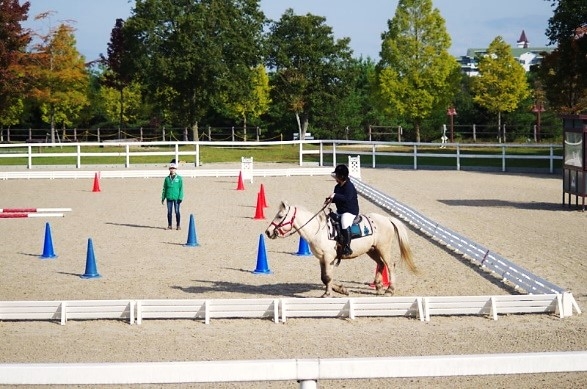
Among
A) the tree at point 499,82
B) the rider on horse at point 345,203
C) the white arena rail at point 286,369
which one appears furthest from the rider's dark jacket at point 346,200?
the tree at point 499,82

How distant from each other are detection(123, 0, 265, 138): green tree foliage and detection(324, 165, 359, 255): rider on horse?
48506mm

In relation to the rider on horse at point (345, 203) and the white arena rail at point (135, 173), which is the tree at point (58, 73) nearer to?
the white arena rail at point (135, 173)

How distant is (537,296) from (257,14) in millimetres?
59660

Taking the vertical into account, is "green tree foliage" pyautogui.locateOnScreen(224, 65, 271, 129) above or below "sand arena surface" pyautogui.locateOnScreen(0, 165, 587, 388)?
above

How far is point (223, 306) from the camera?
12.9 m

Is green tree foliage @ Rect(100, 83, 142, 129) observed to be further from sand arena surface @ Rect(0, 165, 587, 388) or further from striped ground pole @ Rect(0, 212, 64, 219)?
striped ground pole @ Rect(0, 212, 64, 219)

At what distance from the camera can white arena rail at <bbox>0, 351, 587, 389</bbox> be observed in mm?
4586

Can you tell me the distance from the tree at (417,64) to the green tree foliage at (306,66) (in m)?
8.99

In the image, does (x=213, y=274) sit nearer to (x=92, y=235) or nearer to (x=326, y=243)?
(x=326, y=243)


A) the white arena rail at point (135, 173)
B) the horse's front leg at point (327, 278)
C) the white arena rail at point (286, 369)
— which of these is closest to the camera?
the white arena rail at point (286, 369)

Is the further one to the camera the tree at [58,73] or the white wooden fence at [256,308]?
the tree at [58,73]

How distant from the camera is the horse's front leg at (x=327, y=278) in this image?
13.9 m

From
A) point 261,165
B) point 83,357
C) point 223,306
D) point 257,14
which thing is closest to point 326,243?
point 223,306

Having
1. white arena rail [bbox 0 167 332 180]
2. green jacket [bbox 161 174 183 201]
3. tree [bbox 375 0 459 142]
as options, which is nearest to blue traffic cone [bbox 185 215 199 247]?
green jacket [bbox 161 174 183 201]
